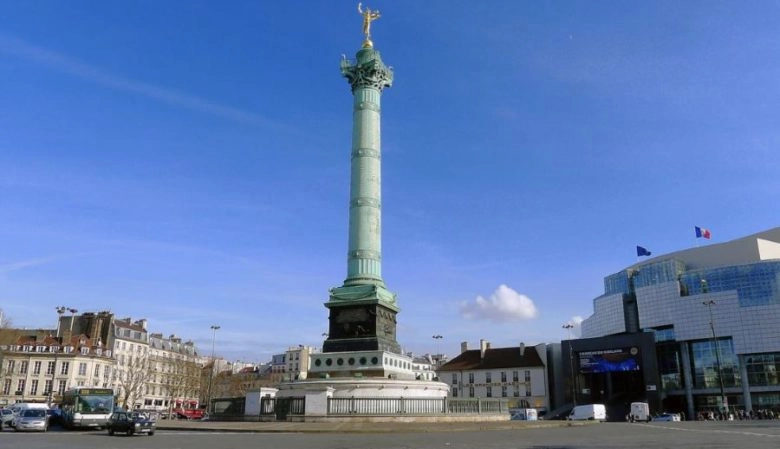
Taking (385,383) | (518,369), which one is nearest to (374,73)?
(385,383)

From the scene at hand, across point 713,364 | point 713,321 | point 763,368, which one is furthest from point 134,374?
point 763,368

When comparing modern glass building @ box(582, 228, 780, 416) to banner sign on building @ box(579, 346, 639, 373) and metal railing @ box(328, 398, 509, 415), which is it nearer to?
banner sign on building @ box(579, 346, 639, 373)

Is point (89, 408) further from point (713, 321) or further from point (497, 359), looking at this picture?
point (713, 321)

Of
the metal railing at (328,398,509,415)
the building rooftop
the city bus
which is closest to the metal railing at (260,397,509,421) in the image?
the metal railing at (328,398,509,415)

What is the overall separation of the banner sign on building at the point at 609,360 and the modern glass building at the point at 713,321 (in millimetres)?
4608

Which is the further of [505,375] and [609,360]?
[505,375]

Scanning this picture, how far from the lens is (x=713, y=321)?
83000 millimetres

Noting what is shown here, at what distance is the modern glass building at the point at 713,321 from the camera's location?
79875 mm

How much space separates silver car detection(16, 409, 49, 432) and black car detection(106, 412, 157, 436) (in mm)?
6495

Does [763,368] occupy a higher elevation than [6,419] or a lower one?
higher

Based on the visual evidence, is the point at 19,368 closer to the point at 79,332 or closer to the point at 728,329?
the point at 79,332

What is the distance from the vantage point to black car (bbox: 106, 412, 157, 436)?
994 inches

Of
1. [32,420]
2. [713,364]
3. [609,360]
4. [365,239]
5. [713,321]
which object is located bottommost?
[32,420]

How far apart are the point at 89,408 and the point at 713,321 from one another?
77.8 metres
